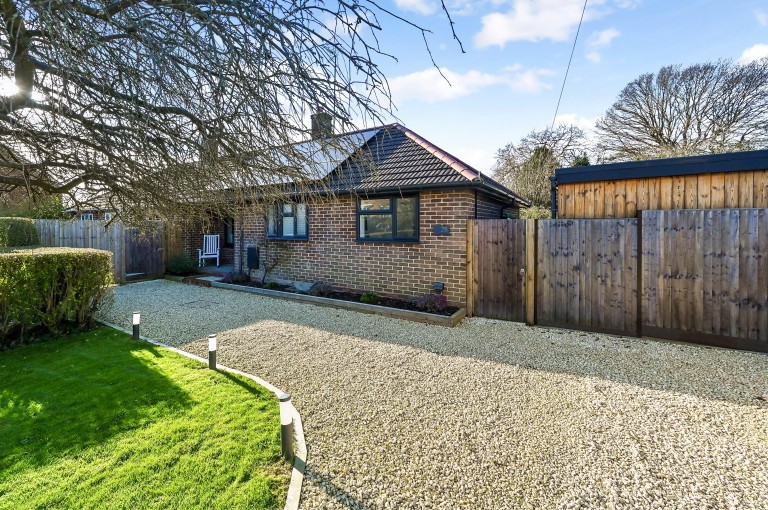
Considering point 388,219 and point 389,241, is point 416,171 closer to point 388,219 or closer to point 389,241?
point 388,219

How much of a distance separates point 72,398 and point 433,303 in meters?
5.43

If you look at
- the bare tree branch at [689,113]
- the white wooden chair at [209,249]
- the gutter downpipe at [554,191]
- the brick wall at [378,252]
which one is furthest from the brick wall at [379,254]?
the bare tree branch at [689,113]

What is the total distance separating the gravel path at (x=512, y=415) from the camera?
7.89 feet

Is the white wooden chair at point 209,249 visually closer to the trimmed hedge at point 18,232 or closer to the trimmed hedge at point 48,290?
the trimmed hedge at point 18,232

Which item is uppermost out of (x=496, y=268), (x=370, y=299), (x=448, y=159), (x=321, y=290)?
(x=448, y=159)

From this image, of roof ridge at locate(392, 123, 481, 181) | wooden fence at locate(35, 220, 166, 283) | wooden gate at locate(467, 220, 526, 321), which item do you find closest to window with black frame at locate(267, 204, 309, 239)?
roof ridge at locate(392, 123, 481, 181)

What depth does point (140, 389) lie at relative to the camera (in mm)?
3666

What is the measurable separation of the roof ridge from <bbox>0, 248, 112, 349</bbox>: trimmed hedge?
20.1 feet

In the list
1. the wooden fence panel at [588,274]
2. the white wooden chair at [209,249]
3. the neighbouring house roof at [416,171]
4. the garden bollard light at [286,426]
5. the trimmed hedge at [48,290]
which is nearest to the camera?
the garden bollard light at [286,426]

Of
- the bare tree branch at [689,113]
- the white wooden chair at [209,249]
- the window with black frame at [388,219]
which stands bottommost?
the white wooden chair at [209,249]

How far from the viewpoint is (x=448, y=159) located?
782 centimetres

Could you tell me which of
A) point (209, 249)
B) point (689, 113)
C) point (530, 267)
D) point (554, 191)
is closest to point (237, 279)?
point (209, 249)

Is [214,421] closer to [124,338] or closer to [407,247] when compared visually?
[124,338]

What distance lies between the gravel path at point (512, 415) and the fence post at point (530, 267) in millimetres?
439
